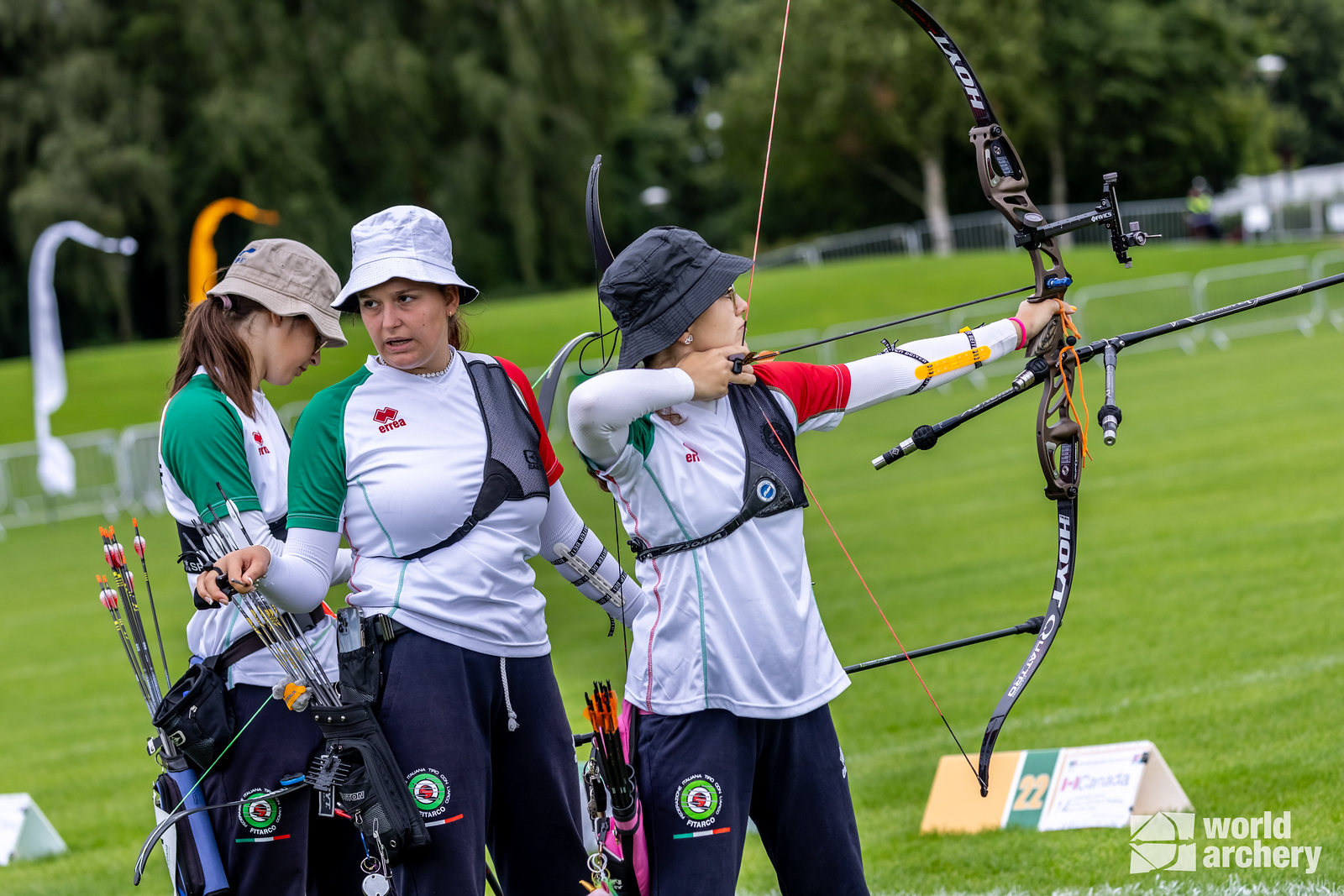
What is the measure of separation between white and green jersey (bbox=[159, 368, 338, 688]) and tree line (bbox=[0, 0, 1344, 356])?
26393 millimetres

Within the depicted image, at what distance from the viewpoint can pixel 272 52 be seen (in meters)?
29.4

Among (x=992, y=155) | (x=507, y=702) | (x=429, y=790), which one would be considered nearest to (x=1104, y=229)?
(x=992, y=155)

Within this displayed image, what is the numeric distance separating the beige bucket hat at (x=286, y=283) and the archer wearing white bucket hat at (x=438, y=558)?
23cm

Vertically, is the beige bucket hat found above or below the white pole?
above

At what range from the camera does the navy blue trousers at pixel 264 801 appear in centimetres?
309

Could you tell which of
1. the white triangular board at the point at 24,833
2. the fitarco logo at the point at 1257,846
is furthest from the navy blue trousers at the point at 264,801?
the white triangular board at the point at 24,833

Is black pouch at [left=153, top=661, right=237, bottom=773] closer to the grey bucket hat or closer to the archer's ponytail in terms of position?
the archer's ponytail

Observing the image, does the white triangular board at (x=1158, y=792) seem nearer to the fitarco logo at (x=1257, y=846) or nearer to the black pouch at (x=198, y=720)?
the fitarco logo at (x=1257, y=846)

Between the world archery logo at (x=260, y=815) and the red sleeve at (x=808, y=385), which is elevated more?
the red sleeve at (x=808, y=385)

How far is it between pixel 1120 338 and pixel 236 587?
1.97 m

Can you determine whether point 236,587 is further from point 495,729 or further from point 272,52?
point 272,52

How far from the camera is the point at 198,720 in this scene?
3.04 metres

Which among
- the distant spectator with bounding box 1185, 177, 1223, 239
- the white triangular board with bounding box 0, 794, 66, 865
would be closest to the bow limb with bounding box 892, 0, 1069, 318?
the white triangular board with bounding box 0, 794, 66, 865

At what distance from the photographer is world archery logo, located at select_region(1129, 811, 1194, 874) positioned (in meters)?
4.13
